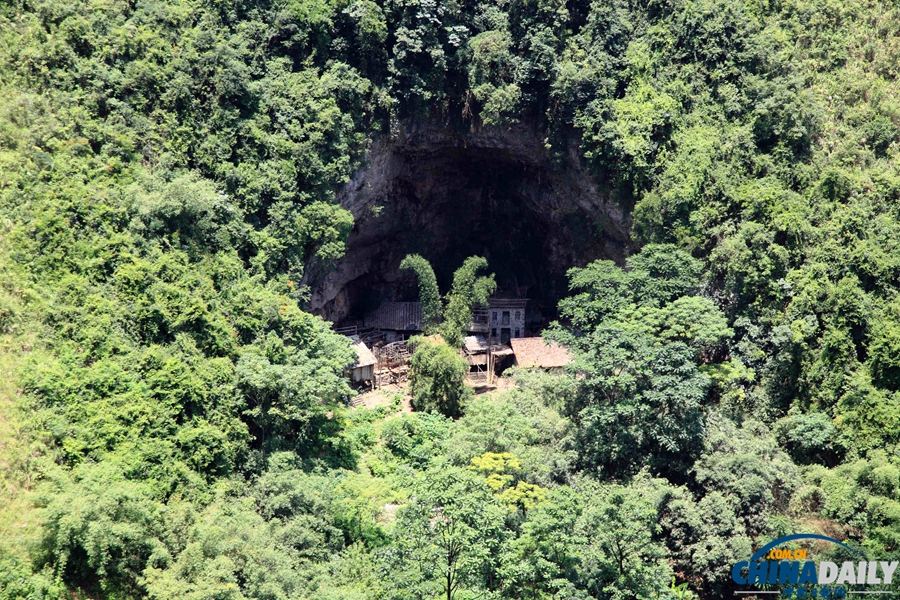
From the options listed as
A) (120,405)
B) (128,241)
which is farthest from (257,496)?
(128,241)

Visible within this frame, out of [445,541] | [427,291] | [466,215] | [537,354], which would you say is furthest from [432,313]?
[445,541]

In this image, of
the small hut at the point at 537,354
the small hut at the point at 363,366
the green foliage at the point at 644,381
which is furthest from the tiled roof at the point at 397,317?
the green foliage at the point at 644,381

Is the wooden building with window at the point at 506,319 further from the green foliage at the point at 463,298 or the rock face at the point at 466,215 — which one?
the rock face at the point at 466,215

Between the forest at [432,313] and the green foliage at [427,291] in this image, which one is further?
the green foliage at [427,291]

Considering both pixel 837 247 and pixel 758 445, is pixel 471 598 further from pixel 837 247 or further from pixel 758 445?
pixel 837 247

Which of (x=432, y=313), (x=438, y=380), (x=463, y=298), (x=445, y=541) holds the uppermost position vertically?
(x=463, y=298)

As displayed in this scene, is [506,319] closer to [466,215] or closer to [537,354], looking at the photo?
[537,354]

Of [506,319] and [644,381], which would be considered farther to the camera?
[506,319]
